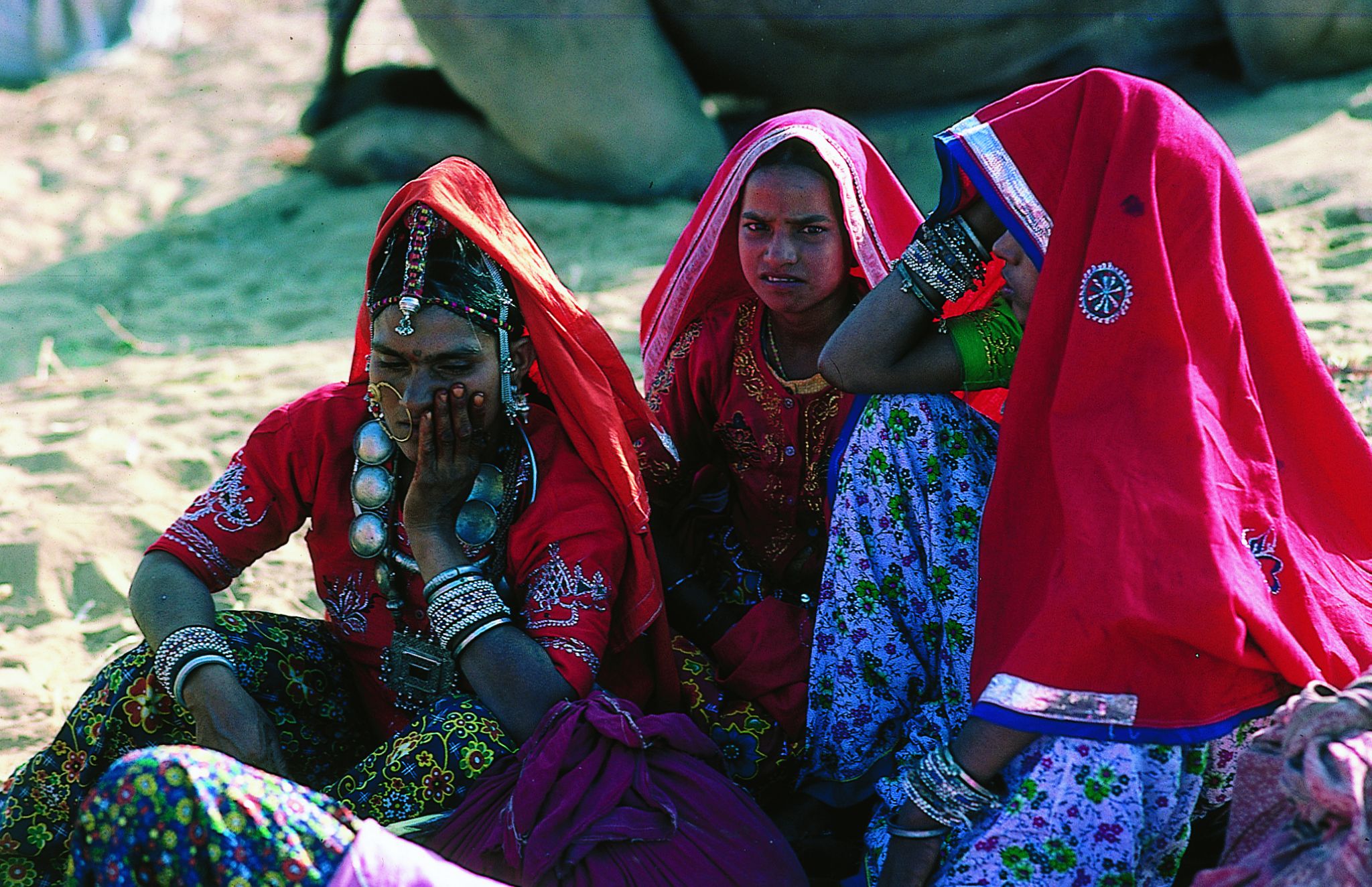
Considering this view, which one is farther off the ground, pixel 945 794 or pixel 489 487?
pixel 489 487

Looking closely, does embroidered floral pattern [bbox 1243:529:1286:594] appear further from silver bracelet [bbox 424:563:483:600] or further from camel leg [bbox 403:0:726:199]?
camel leg [bbox 403:0:726:199]

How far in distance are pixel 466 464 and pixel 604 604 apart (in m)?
0.41

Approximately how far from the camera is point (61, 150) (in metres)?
9.22

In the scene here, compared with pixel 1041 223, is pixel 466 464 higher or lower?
lower

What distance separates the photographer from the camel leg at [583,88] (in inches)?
305

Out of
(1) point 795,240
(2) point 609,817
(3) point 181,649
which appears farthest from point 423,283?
(2) point 609,817

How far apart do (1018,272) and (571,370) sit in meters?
0.93

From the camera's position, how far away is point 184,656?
294 centimetres

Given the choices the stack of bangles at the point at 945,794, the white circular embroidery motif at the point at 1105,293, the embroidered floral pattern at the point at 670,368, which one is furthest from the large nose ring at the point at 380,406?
the white circular embroidery motif at the point at 1105,293

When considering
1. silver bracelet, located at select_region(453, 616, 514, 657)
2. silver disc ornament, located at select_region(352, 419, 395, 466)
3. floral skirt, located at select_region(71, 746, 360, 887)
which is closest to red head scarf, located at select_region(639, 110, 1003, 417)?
silver disc ornament, located at select_region(352, 419, 395, 466)

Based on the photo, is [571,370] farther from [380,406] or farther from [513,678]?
[513,678]

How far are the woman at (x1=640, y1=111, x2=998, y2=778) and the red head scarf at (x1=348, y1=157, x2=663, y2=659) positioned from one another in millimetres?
332

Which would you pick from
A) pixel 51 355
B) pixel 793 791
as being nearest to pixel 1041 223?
pixel 793 791

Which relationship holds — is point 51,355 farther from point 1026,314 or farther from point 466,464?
Answer: point 1026,314
